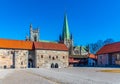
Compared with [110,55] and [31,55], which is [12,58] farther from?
[110,55]

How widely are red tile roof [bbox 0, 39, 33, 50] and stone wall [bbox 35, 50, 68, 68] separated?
4.53 meters

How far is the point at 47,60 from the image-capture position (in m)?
83.0

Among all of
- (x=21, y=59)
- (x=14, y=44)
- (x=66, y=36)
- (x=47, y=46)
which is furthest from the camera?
(x=66, y=36)

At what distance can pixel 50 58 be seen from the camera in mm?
83938

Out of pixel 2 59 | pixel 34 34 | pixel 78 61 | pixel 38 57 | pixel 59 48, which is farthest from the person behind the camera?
pixel 34 34

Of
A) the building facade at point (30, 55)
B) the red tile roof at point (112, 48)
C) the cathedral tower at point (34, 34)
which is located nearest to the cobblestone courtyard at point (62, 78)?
the building facade at point (30, 55)

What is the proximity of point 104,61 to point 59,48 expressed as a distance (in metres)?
16.5

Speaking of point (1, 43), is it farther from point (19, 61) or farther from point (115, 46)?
point (115, 46)

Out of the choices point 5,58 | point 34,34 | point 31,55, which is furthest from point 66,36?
point 5,58

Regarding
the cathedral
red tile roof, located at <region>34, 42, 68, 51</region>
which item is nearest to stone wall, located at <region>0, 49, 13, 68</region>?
the cathedral

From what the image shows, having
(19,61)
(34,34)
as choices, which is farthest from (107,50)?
(34,34)

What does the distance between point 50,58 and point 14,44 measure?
42.5 feet

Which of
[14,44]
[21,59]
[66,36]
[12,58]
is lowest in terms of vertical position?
[21,59]

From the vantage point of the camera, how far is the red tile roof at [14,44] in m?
79.9
